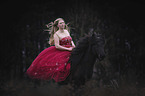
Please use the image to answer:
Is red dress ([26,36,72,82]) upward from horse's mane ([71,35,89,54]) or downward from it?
downward

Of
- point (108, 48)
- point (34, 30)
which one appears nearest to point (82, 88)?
point (108, 48)

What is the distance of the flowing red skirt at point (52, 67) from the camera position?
17.6 ft

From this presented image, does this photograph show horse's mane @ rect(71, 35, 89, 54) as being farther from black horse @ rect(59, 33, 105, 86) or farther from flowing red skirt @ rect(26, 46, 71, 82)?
flowing red skirt @ rect(26, 46, 71, 82)

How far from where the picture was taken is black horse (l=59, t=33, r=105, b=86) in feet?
17.0

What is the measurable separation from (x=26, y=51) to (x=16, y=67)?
1.47 meters

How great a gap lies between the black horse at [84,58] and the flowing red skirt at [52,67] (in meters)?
0.20

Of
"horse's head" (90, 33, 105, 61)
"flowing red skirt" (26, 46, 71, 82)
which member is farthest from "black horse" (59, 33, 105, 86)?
"flowing red skirt" (26, 46, 71, 82)

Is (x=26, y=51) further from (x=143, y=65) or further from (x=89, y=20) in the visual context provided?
(x=143, y=65)

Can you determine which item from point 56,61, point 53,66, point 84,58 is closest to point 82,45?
point 84,58

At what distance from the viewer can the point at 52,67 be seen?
5.50m

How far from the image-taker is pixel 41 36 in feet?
33.9

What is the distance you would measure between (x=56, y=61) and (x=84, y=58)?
0.86 metres

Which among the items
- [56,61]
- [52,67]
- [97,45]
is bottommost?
[52,67]

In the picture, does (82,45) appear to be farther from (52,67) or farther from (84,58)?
(52,67)
